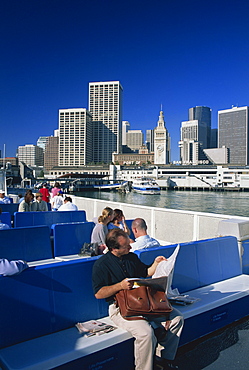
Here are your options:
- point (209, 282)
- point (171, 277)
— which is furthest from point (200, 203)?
point (171, 277)

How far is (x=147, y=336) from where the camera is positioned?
3.22 metres

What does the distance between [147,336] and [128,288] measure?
483 mm

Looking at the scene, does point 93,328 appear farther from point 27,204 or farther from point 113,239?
point 27,204

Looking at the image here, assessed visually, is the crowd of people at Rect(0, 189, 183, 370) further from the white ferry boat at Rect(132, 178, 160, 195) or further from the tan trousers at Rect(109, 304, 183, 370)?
the white ferry boat at Rect(132, 178, 160, 195)

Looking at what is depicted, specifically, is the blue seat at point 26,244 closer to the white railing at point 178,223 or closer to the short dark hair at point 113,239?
the short dark hair at point 113,239

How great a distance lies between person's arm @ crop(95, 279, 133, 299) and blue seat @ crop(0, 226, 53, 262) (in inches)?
117

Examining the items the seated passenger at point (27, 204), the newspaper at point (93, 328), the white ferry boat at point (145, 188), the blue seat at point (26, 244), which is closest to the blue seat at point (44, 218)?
the seated passenger at point (27, 204)

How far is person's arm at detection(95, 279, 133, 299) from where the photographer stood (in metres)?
3.37

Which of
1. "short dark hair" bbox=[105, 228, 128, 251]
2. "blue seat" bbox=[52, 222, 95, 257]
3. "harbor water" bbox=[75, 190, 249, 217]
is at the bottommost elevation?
"harbor water" bbox=[75, 190, 249, 217]

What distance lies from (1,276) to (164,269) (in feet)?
5.50

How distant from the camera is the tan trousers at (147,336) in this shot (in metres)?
3.21

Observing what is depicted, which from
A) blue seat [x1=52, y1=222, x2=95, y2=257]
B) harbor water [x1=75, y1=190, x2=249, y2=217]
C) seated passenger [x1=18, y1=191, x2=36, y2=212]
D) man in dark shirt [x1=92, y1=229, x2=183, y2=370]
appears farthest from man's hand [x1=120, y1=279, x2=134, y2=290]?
harbor water [x1=75, y1=190, x2=249, y2=217]

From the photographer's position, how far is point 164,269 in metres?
3.61

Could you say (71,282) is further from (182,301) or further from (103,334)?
(182,301)
